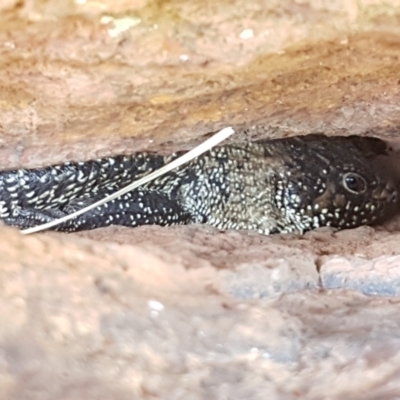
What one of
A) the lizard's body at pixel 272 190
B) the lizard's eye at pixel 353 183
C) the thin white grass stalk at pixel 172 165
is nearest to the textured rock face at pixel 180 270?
the thin white grass stalk at pixel 172 165

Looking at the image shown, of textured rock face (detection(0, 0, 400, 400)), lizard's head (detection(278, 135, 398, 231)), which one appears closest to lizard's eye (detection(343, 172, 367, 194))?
lizard's head (detection(278, 135, 398, 231))

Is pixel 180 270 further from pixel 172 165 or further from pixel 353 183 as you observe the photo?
pixel 353 183

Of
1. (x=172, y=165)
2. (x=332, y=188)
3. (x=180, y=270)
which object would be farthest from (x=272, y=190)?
(x=180, y=270)

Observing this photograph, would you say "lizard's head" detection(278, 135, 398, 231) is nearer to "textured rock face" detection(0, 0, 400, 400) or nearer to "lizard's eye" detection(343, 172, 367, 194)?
"lizard's eye" detection(343, 172, 367, 194)

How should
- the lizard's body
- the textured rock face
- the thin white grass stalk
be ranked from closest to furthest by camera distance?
the textured rock face, the thin white grass stalk, the lizard's body

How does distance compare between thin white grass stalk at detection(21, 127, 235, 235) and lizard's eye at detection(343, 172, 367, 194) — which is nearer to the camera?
thin white grass stalk at detection(21, 127, 235, 235)
